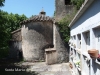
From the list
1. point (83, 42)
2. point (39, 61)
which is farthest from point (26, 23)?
point (83, 42)

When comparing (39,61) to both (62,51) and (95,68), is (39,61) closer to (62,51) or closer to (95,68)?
(62,51)

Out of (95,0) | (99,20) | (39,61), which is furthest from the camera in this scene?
(39,61)

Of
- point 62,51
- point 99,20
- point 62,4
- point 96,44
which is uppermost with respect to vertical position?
point 62,4

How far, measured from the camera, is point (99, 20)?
4676mm

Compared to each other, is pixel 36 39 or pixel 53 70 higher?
pixel 36 39

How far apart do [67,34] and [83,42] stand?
944 centimetres

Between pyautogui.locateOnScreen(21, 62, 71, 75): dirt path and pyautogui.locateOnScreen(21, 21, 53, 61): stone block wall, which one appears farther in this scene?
pyautogui.locateOnScreen(21, 21, 53, 61): stone block wall

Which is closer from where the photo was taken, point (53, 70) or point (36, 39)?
point (53, 70)

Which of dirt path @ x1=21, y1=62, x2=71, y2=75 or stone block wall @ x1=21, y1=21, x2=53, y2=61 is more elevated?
stone block wall @ x1=21, y1=21, x2=53, y2=61

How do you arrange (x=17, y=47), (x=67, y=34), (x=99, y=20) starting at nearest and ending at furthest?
(x=99, y=20) → (x=67, y=34) → (x=17, y=47)

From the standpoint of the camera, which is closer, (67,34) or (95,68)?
(95,68)

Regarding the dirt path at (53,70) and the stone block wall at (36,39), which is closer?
the dirt path at (53,70)

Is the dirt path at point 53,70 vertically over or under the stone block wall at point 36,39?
under

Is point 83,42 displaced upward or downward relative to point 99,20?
downward
